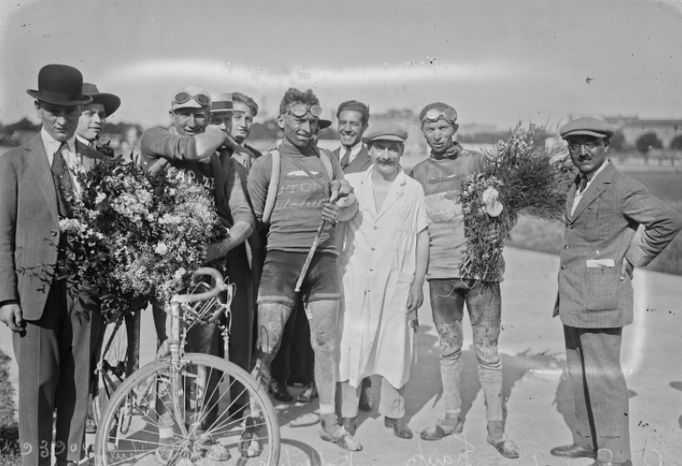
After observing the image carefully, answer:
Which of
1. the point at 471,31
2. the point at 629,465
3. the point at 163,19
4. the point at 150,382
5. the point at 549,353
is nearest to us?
the point at 150,382

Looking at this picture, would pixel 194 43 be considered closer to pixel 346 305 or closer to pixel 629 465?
pixel 346 305

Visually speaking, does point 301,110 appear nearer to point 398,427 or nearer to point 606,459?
point 398,427

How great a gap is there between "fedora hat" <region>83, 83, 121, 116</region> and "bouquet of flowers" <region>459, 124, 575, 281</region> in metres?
2.83

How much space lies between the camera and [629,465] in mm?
4066

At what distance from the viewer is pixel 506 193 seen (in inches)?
167

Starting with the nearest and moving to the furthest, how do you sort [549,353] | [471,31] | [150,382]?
[150,382]
[471,31]
[549,353]

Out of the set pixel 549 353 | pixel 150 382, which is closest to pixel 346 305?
pixel 150 382

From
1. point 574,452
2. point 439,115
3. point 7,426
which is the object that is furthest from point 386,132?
point 7,426

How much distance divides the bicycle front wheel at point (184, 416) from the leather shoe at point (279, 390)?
100 cm

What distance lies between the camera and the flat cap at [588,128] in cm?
400

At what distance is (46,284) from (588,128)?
10.8 ft

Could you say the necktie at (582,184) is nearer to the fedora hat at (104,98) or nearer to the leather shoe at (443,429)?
the leather shoe at (443,429)

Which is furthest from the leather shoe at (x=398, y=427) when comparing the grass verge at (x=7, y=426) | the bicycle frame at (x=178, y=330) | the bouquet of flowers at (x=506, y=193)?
the grass verge at (x=7, y=426)

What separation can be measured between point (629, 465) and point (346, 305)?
209cm
